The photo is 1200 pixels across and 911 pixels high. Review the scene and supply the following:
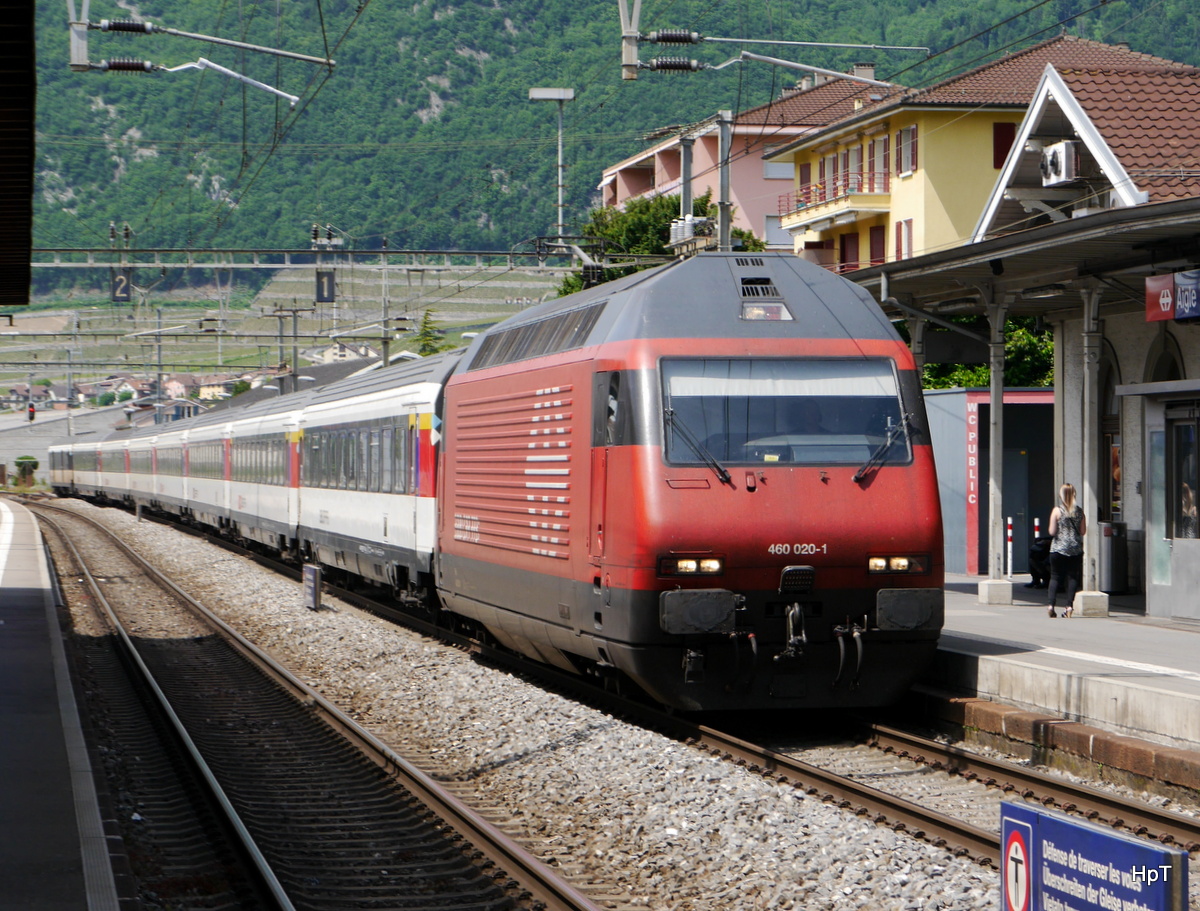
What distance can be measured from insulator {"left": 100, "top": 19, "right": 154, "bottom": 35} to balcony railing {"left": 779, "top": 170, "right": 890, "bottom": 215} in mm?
37196

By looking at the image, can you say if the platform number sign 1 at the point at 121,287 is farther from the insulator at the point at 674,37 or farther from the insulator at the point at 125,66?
the insulator at the point at 674,37

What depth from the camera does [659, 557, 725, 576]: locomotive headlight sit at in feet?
34.3

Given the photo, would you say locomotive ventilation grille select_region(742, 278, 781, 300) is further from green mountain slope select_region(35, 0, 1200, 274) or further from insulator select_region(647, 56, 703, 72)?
green mountain slope select_region(35, 0, 1200, 274)

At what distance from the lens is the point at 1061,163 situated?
23312 mm

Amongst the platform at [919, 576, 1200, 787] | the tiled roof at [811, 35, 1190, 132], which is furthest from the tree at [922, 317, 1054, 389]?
the platform at [919, 576, 1200, 787]

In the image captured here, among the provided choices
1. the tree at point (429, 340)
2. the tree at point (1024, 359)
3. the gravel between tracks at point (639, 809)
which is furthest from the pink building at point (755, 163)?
the gravel between tracks at point (639, 809)

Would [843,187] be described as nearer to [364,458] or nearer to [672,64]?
[672,64]

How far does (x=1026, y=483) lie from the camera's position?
24.4m

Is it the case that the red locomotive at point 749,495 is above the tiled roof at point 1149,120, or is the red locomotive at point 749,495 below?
below

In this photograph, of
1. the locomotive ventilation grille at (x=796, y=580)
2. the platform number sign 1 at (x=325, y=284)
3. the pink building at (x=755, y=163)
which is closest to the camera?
the locomotive ventilation grille at (x=796, y=580)

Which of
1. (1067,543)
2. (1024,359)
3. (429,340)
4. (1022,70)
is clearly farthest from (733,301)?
(429,340)

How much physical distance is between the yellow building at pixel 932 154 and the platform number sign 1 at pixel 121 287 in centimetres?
2137

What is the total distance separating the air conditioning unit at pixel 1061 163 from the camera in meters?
23.2

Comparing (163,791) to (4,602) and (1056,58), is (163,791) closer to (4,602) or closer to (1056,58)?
(4,602)
